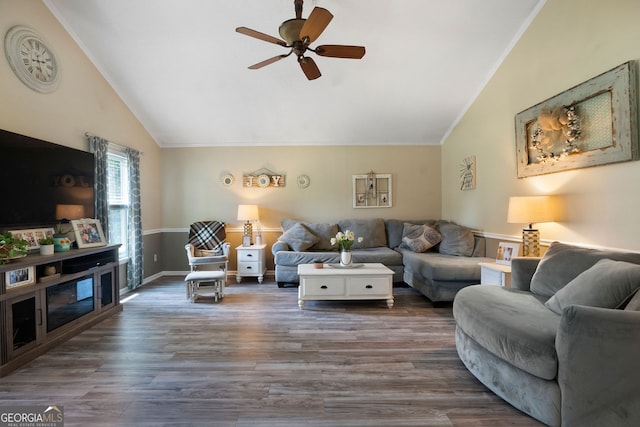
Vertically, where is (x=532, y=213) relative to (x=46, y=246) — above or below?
above

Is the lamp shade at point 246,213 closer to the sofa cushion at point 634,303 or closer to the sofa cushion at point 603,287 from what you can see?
the sofa cushion at point 603,287

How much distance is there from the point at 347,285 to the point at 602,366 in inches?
91.0

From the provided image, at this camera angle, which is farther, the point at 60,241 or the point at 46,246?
the point at 60,241

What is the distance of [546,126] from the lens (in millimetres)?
2770

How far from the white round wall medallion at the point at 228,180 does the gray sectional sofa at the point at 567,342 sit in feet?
13.9

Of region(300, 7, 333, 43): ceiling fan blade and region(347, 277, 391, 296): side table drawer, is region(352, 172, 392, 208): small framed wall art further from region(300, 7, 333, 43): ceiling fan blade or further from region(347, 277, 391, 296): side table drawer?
region(300, 7, 333, 43): ceiling fan blade

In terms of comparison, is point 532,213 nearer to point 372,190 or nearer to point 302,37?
point 302,37

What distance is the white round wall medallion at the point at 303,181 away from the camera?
5.30 metres

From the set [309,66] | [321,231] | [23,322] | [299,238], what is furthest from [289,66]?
[23,322]

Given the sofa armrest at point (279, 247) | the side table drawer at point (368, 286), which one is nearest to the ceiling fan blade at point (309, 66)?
the side table drawer at point (368, 286)

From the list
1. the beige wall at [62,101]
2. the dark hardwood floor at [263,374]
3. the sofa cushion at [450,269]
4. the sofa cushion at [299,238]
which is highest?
the beige wall at [62,101]

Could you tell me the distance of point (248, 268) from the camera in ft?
15.6

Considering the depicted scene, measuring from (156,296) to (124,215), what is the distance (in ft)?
4.40

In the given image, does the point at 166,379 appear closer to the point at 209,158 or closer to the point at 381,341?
the point at 381,341
